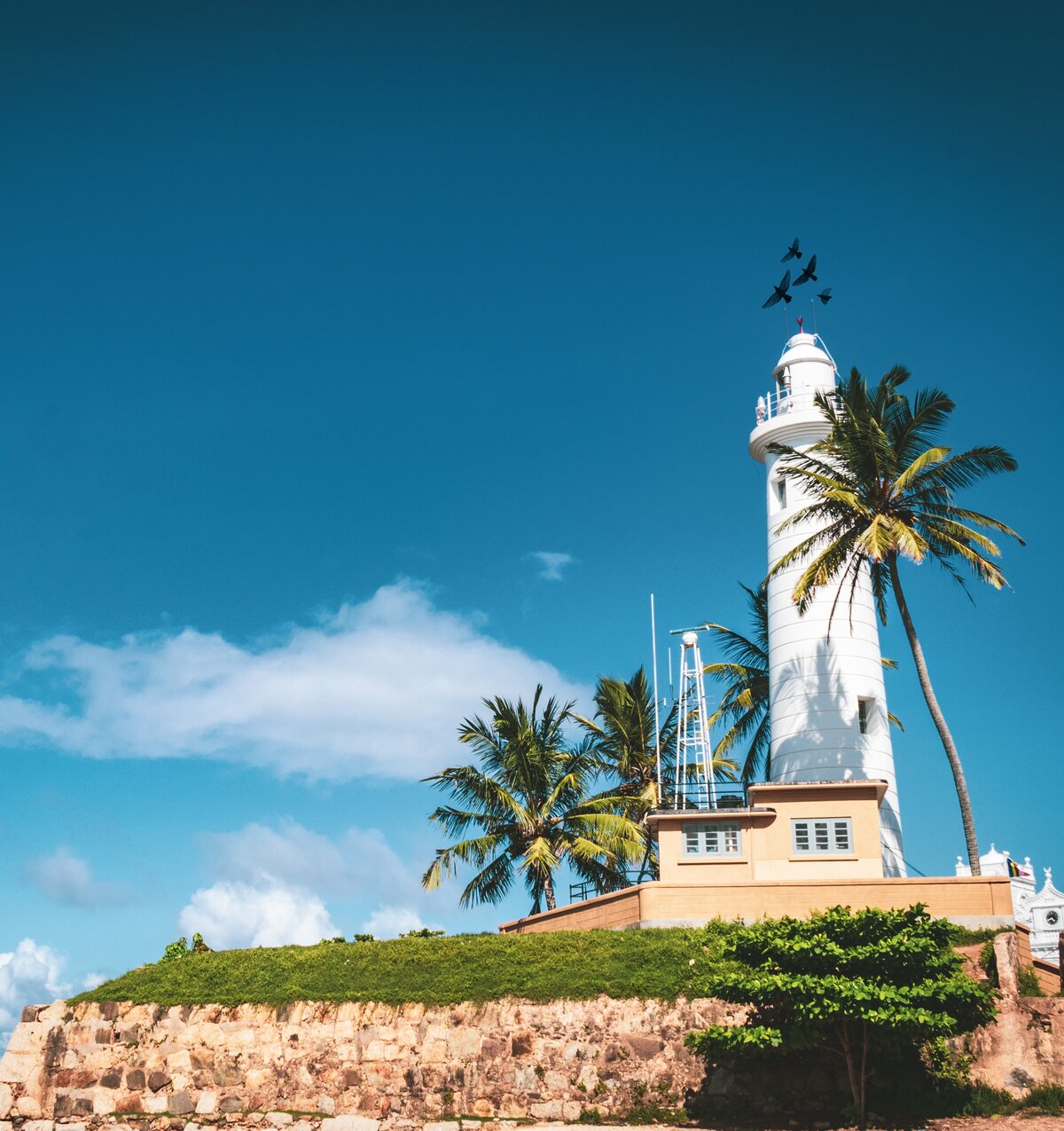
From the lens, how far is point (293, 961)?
24.6 m

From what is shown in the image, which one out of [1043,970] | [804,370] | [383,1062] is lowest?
[383,1062]

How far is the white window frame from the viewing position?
26.5 m

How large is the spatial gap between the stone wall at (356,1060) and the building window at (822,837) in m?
6.07

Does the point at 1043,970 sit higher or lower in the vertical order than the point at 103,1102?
higher

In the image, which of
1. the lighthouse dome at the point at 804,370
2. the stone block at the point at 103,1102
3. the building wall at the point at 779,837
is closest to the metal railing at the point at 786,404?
the lighthouse dome at the point at 804,370

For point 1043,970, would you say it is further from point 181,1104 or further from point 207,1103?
point 181,1104

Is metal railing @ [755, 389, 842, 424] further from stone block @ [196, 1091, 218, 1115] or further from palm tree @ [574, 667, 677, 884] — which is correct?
stone block @ [196, 1091, 218, 1115]

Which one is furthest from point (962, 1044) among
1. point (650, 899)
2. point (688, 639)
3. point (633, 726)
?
point (633, 726)

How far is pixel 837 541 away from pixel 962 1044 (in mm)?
12379

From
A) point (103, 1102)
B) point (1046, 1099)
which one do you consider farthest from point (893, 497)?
point (103, 1102)

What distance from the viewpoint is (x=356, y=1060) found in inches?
905

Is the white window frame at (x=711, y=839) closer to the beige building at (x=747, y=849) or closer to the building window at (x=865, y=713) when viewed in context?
the beige building at (x=747, y=849)

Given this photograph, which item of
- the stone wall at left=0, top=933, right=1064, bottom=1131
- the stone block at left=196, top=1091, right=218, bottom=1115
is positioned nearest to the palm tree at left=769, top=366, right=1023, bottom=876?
the stone wall at left=0, top=933, right=1064, bottom=1131

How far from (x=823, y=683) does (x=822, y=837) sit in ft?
20.1
